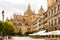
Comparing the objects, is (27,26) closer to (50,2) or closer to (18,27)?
(18,27)

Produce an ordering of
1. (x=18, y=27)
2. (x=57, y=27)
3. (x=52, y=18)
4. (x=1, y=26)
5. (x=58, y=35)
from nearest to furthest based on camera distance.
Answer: (x=58, y=35) → (x=57, y=27) → (x=52, y=18) → (x=1, y=26) → (x=18, y=27)

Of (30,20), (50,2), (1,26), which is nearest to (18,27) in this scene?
(30,20)

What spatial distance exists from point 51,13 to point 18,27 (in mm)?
107051

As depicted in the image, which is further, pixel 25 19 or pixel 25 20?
pixel 25 19

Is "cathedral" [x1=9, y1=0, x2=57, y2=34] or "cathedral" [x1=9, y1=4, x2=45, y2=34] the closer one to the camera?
"cathedral" [x1=9, y1=0, x2=57, y2=34]

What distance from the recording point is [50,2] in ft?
138

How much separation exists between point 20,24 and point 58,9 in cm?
11673

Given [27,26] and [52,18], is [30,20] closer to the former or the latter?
[27,26]

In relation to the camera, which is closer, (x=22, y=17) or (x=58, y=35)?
(x=58, y=35)

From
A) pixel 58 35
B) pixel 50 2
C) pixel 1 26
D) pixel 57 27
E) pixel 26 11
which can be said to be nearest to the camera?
pixel 58 35

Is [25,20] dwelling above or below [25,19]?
below

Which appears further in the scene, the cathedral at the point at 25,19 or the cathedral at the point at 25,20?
the cathedral at the point at 25,19

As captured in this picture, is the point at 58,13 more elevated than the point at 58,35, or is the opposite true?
the point at 58,13

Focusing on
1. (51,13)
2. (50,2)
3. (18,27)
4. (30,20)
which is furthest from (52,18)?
(30,20)
